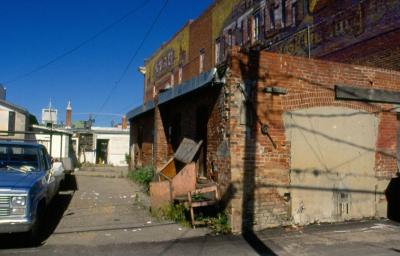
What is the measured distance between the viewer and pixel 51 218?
10.3 meters

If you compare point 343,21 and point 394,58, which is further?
point 343,21

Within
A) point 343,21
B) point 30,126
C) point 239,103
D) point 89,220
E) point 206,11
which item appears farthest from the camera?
point 30,126

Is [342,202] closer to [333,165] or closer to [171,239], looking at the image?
[333,165]

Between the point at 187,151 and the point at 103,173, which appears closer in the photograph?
the point at 187,151

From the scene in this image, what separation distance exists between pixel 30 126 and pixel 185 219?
2062 cm

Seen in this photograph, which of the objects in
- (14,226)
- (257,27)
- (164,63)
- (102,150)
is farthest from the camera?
(102,150)

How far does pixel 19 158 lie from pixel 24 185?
221cm

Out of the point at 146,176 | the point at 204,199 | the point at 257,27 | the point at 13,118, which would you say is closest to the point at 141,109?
the point at 146,176

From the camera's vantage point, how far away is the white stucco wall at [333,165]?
32.3 ft

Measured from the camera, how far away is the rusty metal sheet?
37.3ft

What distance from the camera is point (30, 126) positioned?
27625mm

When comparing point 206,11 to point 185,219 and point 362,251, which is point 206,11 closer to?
point 185,219

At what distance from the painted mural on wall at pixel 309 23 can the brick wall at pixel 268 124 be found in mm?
1101

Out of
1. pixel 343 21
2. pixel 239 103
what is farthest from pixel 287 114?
pixel 343 21
